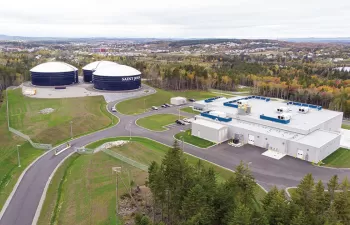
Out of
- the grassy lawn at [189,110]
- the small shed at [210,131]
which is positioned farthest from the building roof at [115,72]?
the small shed at [210,131]

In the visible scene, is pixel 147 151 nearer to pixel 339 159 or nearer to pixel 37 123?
pixel 37 123

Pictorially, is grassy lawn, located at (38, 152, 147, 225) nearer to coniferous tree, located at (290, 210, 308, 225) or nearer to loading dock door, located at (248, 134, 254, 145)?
coniferous tree, located at (290, 210, 308, 225)

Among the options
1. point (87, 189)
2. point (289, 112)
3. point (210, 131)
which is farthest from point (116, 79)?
point (87, 189)

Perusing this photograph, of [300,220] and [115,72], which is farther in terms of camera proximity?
[115,72]

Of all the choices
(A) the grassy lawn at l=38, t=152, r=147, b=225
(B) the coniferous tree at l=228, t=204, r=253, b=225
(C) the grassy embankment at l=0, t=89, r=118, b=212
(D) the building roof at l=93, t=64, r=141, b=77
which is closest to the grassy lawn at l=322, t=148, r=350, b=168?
(B) the coniferous tree at l=228, t=204, r=253, b=225

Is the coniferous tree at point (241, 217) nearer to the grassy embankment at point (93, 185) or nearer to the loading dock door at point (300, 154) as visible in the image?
the grassy embankment at point (93, 185)

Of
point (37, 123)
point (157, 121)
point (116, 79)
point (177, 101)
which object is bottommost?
point (157, 121)
